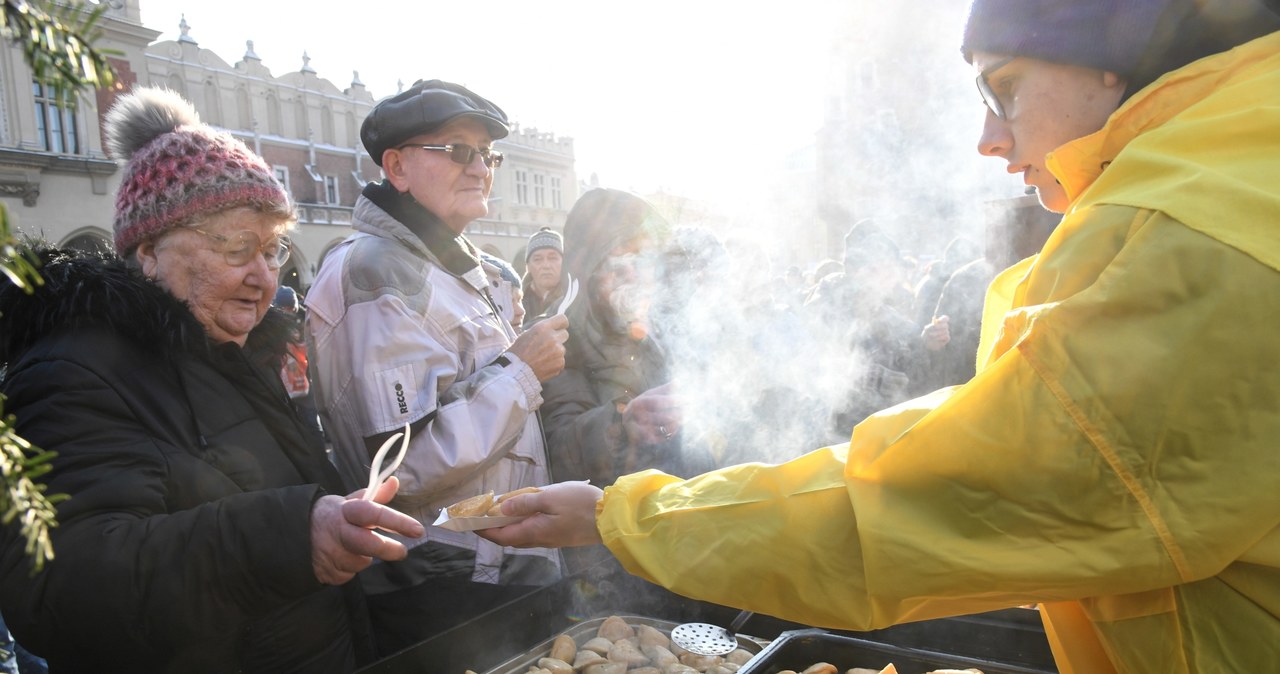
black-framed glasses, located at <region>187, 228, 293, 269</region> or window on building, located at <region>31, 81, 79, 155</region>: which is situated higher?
window on building, located at <region>31, 81, 79, 155</region>

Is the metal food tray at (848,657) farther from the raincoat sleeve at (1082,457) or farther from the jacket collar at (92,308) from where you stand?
the jacket collar at (92,308)

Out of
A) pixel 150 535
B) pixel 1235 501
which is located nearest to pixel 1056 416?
pixel 1235 501

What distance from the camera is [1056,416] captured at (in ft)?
3.44

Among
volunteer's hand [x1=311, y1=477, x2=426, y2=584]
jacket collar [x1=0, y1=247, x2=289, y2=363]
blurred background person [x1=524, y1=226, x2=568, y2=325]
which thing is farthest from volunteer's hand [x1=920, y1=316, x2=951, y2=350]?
jacket collar [x1=0, y1=247, x2=289, y2=363]

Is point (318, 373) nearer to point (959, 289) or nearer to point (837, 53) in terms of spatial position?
point (959, 289)

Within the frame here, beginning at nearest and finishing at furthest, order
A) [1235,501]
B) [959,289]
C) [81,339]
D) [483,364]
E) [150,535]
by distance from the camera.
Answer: [1235,501], [150,535], [81,339], [483,364], [959,289]

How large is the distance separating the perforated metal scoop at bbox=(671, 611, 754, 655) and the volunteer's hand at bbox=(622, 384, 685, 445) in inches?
27.8

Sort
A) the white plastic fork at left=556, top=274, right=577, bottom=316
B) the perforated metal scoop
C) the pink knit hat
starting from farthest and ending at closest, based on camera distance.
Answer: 1. the white plastic fork at left=556, top=274, right=577, bottom=316
2. the perforated metal scoop
3. the pink knit hat

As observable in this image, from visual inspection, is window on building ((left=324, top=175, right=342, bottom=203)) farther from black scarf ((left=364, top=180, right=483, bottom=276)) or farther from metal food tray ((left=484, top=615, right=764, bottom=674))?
metal food tray ((left=484, top=615, right=764, bottom=674))

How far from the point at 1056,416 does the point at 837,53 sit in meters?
15.6

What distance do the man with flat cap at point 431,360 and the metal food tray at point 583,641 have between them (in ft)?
0.67

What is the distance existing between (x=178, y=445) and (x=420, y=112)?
1.34 m

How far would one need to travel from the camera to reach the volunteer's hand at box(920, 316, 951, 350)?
16.7 ft

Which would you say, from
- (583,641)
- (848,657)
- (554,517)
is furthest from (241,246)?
(848,657)
